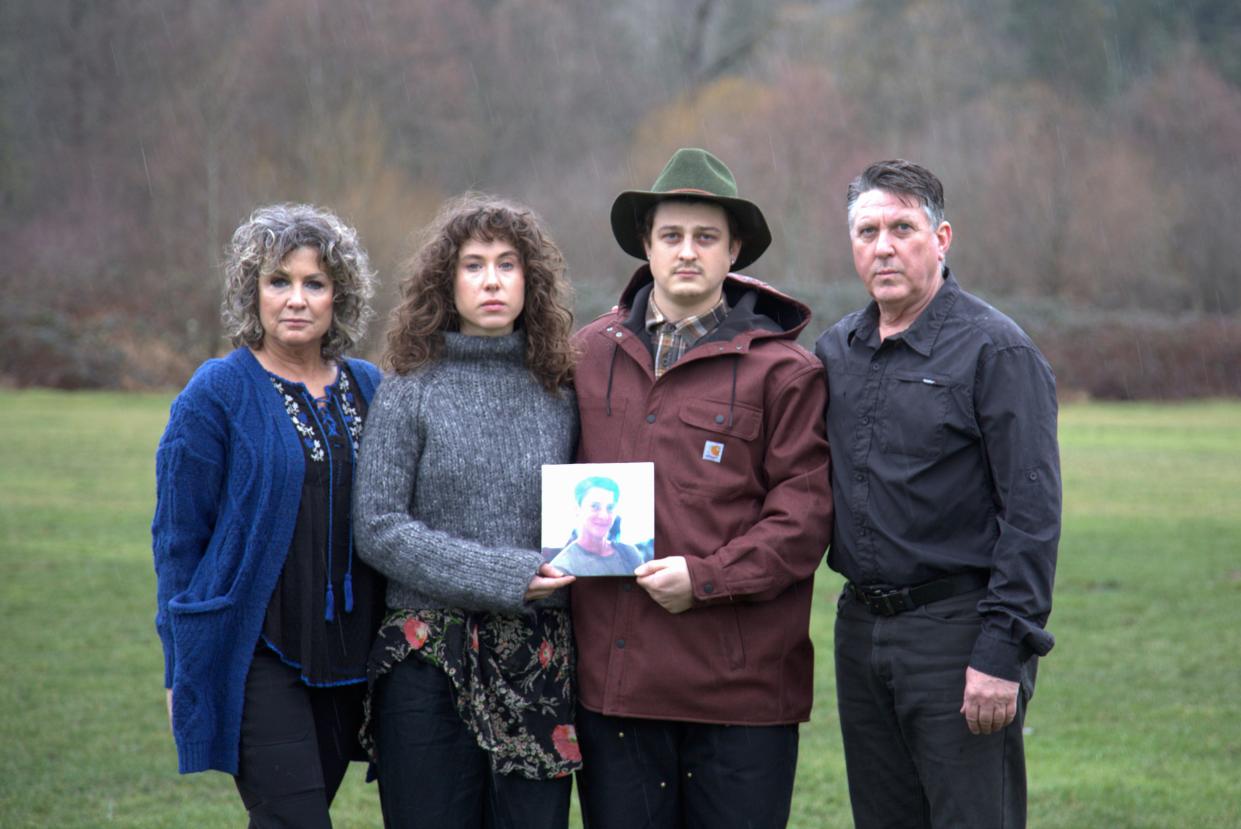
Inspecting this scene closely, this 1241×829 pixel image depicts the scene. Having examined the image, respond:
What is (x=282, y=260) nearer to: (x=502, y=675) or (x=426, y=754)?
(x=502, y=675)

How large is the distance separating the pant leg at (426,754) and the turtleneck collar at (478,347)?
83 centimetres

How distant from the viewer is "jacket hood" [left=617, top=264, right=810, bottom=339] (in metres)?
3.67

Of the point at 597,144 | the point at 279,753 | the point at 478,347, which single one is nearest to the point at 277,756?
the point at 279,753

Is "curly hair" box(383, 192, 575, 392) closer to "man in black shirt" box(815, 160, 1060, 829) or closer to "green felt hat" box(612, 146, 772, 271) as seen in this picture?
"green felt hat" box(612, 146, 772, 271)

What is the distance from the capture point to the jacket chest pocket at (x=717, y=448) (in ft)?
11.6

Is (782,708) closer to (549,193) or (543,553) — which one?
(543,553)

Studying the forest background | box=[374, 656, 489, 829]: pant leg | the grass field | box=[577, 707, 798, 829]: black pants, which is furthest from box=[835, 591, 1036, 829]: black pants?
the forest background

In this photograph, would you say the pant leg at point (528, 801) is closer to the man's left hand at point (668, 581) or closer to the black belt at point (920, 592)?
the man's left hand at point (668, 581)

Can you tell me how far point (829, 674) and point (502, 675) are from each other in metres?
5.21

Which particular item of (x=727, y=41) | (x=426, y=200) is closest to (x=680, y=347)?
(x=426, y=200)

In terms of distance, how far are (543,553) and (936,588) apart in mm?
1055

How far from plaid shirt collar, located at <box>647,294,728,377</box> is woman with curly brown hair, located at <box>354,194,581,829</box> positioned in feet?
0.98

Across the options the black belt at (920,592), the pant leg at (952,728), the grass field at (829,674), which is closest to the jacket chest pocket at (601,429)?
the black belt at (920,592)

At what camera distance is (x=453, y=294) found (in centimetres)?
366
